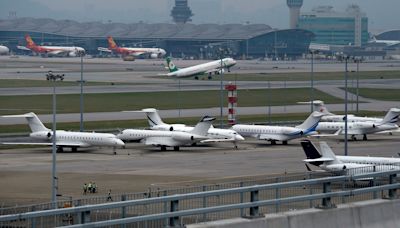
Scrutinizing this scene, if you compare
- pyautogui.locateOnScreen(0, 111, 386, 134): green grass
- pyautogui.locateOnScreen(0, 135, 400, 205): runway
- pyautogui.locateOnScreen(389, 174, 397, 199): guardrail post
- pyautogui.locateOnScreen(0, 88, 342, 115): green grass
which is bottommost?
pyautogui.locateOnScreen(0, 135, 400, 205): runway

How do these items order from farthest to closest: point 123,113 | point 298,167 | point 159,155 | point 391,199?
point 123,113
point 159,155
point 298,167
point 391,199

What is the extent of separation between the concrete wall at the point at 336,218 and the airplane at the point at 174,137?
7209 cm

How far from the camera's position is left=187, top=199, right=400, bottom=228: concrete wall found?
27906mm

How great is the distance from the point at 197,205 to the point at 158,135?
70421 mm

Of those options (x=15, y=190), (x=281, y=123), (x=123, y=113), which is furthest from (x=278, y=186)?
(x=123, y=113)

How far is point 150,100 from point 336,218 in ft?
455

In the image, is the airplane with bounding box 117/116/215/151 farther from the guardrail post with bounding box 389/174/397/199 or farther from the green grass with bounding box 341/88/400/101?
the green grass with bounding box 341/88/400/101

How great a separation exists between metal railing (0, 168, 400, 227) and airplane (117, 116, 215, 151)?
6835 centimetres

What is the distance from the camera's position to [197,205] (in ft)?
116

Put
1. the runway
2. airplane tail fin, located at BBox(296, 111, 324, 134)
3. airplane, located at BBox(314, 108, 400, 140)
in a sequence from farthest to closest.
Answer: airplane, located at BBox(314, 108, 400, 140), airplane tail fin, located at BBox(296, 111, 324, 134), the runway

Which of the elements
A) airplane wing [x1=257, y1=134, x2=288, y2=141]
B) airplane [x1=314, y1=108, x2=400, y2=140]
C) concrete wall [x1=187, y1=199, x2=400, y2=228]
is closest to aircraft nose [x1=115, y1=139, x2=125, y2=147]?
airplane wing [x1=257, y1=134, x2=288, y2=141]

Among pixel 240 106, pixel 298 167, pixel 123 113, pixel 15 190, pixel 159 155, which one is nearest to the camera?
pixel 15 190

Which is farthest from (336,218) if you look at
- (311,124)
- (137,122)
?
(137,122)

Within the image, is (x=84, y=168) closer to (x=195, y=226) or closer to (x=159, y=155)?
(x=159, y=155)
